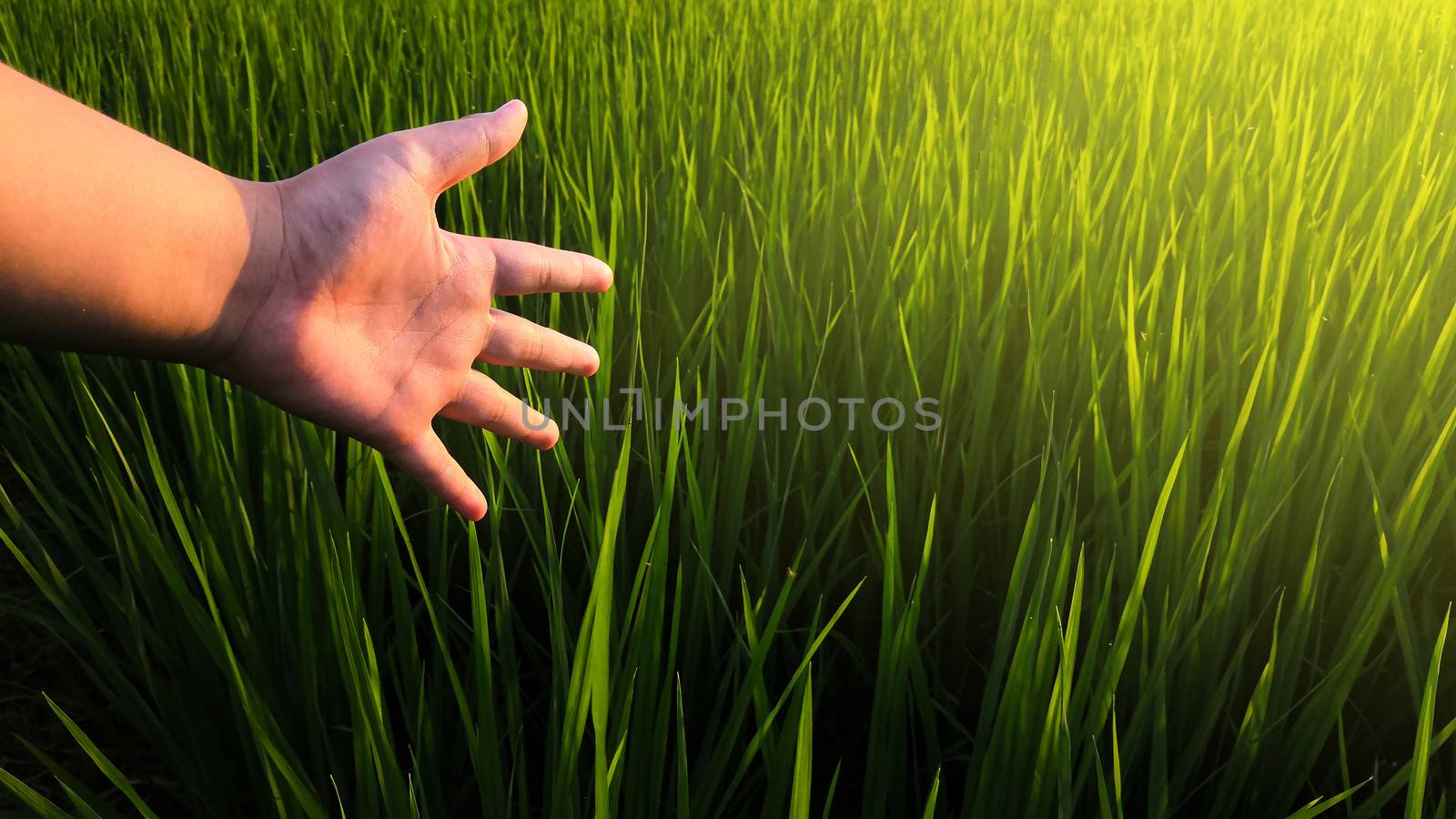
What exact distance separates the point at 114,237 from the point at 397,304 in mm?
229

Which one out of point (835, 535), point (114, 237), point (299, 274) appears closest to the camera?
point (114, 237)

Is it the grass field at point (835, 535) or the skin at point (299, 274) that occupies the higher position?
the skin at point (299, 274)

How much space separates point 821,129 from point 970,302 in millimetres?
728

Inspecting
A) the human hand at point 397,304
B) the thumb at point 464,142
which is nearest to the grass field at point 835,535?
the human hand at point 397,304

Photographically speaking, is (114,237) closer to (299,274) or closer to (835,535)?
(299,274)

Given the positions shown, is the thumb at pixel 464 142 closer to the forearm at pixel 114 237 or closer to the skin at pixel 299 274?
the skin at pixel 299 274

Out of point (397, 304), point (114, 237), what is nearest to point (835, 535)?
point (397, 304)

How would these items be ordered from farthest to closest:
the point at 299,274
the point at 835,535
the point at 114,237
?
the point at 835,535 < the point at 299,274 < the point at 114,237

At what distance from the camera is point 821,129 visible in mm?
1627

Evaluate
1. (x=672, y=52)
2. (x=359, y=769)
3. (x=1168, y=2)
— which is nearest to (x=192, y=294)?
(x=359, y=769)

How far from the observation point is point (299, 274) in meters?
0.70

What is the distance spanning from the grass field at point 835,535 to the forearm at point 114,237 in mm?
105

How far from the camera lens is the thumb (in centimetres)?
76

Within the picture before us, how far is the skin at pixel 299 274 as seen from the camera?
0.56m
